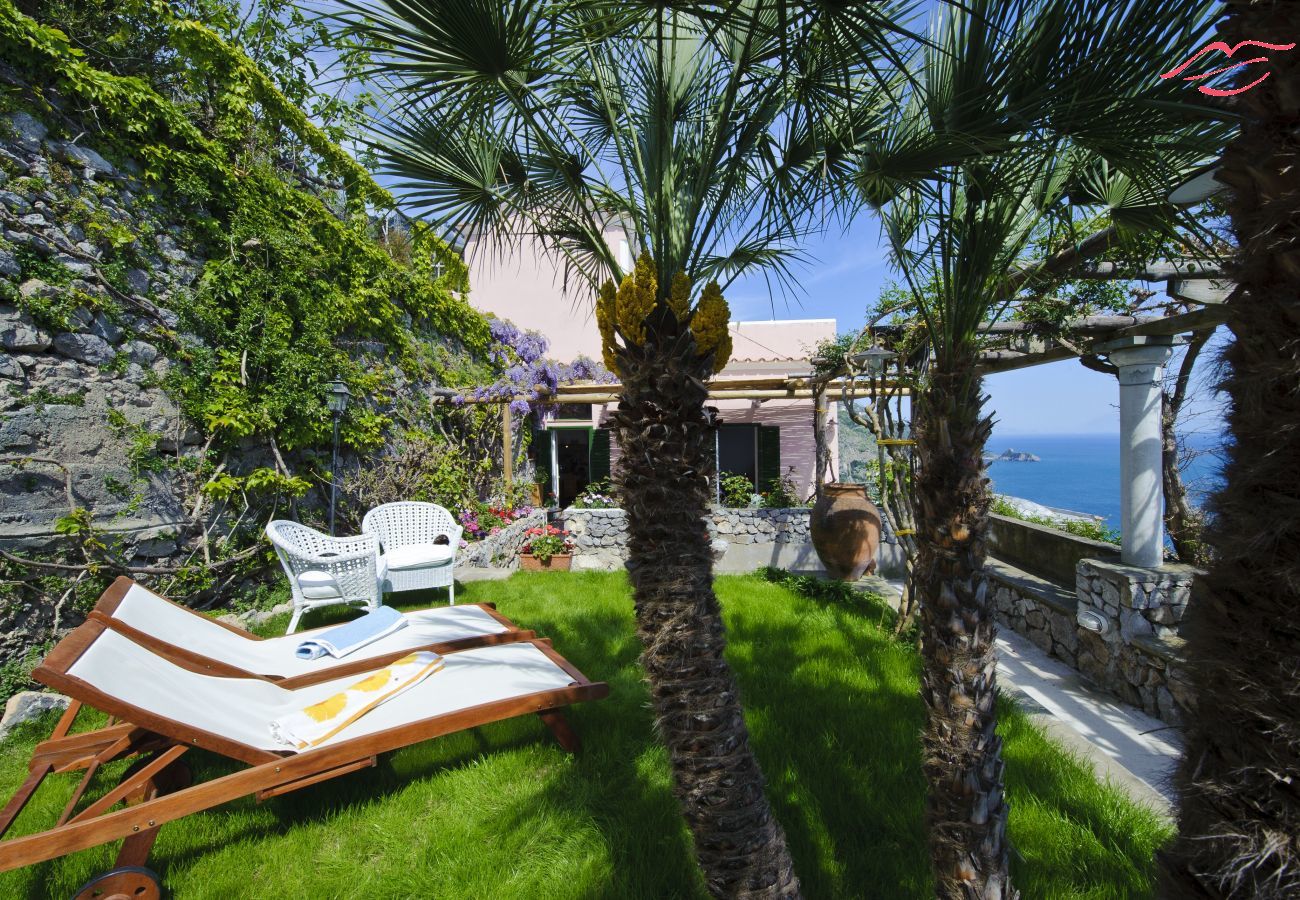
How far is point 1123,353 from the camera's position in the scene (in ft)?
15.6

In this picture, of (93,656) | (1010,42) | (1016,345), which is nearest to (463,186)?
(1010,42)

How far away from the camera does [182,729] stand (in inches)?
89.3

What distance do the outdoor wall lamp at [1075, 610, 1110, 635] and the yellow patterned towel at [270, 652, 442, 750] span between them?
5140 millimetres

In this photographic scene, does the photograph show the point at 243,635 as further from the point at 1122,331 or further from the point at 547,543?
the point at 1122,331

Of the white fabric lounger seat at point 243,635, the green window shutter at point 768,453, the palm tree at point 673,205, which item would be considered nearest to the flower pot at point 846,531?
the white fabric lounger seat at point 243,635

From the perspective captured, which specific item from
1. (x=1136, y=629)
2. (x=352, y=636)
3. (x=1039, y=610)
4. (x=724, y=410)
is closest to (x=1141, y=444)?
(x=1136, y=629)

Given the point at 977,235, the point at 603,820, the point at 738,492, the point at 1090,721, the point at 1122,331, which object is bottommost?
the point at 1090,721

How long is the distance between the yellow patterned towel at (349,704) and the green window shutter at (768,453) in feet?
32.2

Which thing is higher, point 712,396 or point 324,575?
point 712,396

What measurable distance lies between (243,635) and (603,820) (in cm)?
288

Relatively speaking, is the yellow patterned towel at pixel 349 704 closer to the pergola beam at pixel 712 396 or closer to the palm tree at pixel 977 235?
the palm tree at pixel 977 235

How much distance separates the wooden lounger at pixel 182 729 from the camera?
2.07 meters

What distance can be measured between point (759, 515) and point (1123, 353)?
472 centimetres

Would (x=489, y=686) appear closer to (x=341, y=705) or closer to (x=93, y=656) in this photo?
(x=341, y=705)
